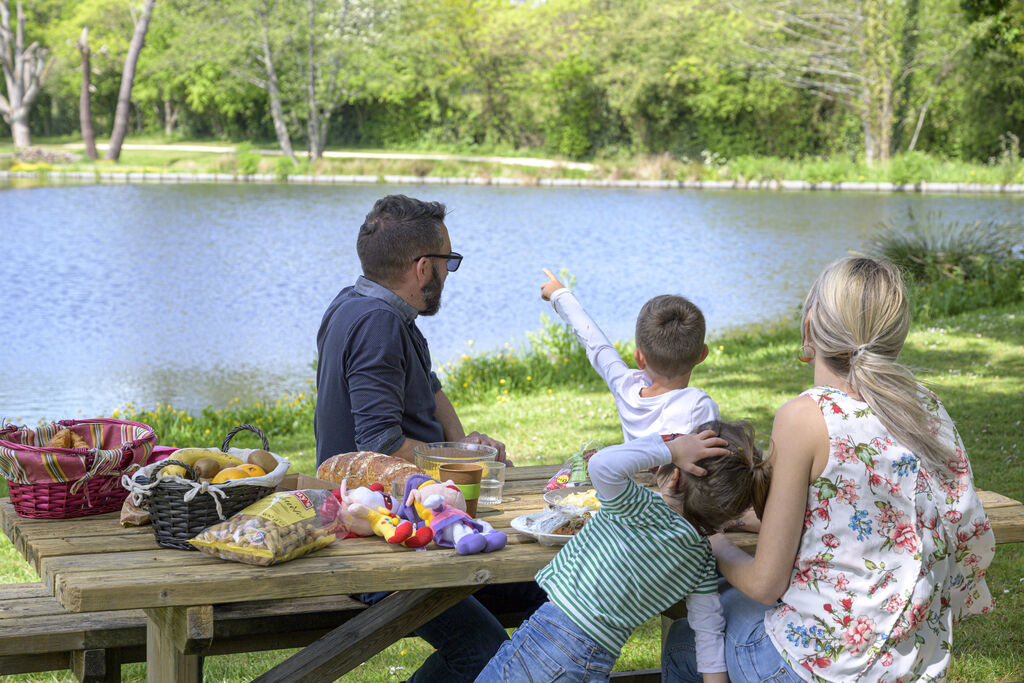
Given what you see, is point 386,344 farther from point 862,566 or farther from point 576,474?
point 862,566

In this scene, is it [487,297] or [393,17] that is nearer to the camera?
[487,297]

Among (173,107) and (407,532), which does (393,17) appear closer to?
(173,107)

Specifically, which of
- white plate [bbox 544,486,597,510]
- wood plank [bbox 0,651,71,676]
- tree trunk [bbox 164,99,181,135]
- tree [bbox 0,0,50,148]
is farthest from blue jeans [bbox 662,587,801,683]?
tree trunk [bbox 164,99,181,135]

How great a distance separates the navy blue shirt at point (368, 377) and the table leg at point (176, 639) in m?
0.87

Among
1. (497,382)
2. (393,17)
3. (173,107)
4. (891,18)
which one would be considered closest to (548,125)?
(393,17)

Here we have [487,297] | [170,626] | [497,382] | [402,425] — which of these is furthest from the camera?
[487,297]

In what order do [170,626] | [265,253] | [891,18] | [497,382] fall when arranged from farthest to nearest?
[891,18] → [265,253] → [497,382] → [170,626]

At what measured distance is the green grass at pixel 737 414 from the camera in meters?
3.54

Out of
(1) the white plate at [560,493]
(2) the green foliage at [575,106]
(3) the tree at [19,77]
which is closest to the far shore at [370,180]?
(2) the green foliage at [575,106]

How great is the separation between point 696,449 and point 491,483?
602 millimetres

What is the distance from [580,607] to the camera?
2.00m

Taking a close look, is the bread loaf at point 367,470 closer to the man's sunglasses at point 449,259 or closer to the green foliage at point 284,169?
the man's sunglasses at point 449,259

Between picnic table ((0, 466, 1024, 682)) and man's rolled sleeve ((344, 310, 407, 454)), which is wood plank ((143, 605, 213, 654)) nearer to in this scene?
picnic table ((0, 466, 1024, 682))

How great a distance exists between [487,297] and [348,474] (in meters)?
11.4
